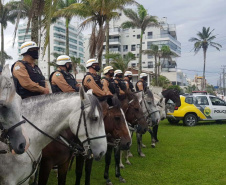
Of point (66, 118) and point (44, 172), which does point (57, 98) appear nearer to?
point (66, 118)

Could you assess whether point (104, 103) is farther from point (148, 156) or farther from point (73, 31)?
point (73, 31)

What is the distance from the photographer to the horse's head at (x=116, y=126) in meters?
5.11

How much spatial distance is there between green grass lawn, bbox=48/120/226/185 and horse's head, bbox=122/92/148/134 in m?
1.28

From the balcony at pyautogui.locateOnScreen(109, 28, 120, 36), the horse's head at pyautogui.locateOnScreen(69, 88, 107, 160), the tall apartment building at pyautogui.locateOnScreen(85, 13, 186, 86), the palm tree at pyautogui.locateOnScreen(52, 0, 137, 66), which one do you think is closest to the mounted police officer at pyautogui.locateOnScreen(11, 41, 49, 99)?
the horse's head at pyautogui.locateOnScreen(69, 88, 107, 160)

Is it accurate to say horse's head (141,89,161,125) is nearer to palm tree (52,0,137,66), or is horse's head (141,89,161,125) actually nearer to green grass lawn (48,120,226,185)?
green grass lawn (48,120,226,185)

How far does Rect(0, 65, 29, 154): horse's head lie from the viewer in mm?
2330

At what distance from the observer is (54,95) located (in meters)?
3.70

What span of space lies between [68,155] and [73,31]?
280 feet

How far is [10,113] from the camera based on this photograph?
2.40 metres

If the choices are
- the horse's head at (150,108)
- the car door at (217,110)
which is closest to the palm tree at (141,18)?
the car door at (217,110)

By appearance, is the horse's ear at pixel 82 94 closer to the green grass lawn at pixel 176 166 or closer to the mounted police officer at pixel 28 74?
the mounted police officer at pixel 28 74

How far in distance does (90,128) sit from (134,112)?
3.33 meters

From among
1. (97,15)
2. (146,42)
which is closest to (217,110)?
(97,15)

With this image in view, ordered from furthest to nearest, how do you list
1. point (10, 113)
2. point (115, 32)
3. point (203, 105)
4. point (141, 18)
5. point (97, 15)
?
point (115, 32), point (141, 18), point (203, 105), point (97, 15), point (10, 113)
